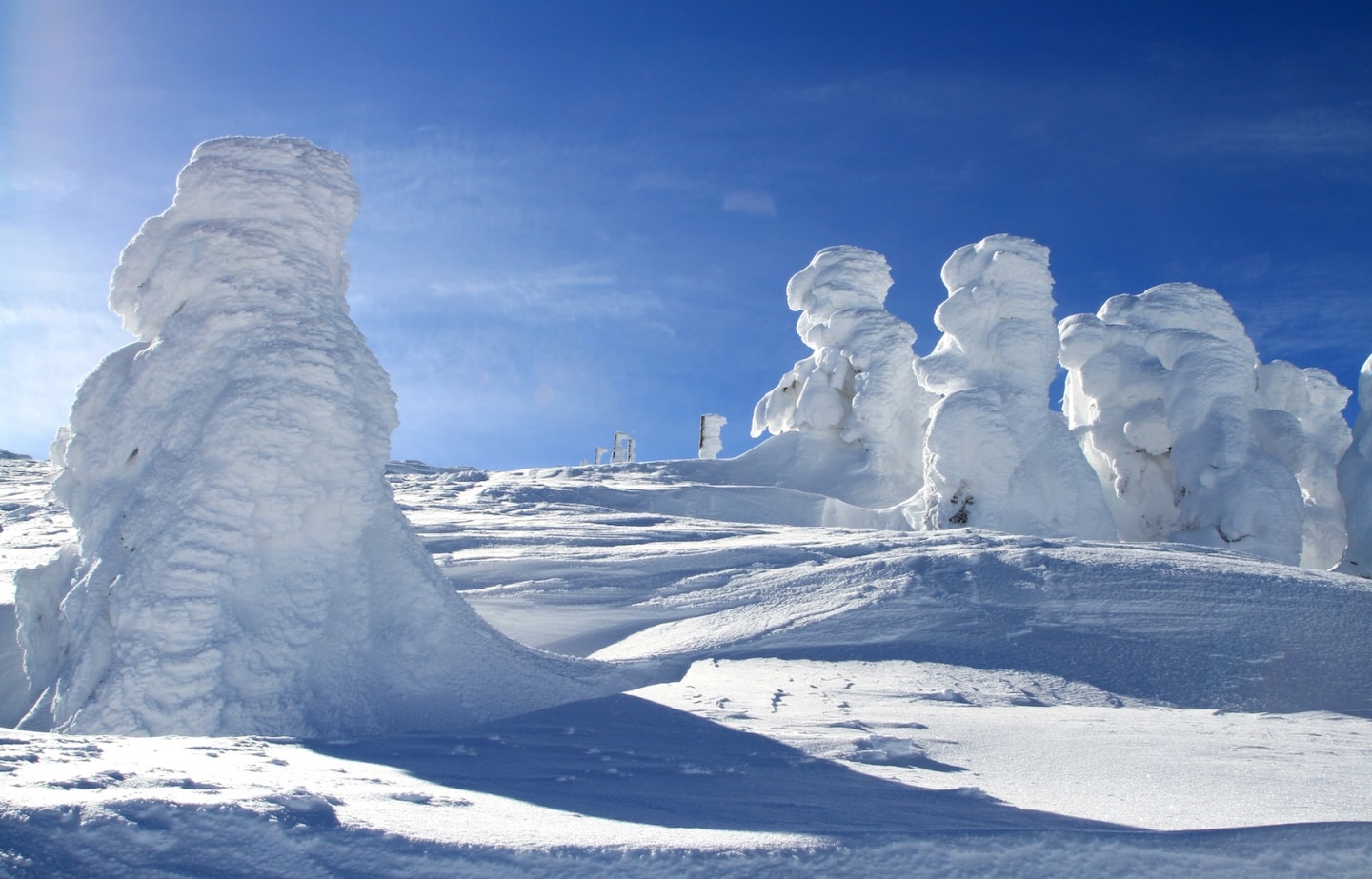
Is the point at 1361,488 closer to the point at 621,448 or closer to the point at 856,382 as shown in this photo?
the point at 856,382

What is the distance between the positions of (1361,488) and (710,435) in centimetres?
1914

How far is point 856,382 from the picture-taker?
80.4ft

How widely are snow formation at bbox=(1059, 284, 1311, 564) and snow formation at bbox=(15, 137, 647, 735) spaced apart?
1525 centimetres

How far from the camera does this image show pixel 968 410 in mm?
17562

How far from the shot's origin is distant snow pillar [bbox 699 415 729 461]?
31.6 m

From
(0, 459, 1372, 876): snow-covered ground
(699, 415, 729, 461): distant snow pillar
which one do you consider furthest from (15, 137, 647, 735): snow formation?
(699, 415, 729, 461): distant snow pillar

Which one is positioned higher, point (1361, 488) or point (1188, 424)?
point (1188, 424)

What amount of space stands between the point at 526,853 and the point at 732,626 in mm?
6450

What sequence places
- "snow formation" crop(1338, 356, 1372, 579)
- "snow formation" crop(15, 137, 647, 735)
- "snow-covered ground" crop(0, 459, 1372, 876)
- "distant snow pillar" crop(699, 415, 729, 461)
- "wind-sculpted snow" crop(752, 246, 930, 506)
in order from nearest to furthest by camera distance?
"snow-covered ground" crop(0, 459, 1372, 876) → "snow formation" crop(15, 137, 647, 735) → "snow formation" crop(1338, 356, 1372, 579) → "wind-sculpted snow" crop(752, 246, 930, 506) → "distant snow pillar" crop(699, 415, 729, 461)

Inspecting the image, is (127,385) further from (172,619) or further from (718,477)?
(718,477)

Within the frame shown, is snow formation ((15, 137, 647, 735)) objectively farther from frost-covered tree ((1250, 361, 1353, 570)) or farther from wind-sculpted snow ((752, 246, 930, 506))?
frost-covered tree ((1250, 361, 1353, 570))

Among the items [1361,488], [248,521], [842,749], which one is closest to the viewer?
[842,749]

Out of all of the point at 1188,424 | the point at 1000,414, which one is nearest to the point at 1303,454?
the point at 1188,424

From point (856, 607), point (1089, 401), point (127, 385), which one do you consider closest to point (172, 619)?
point (127, 385)
